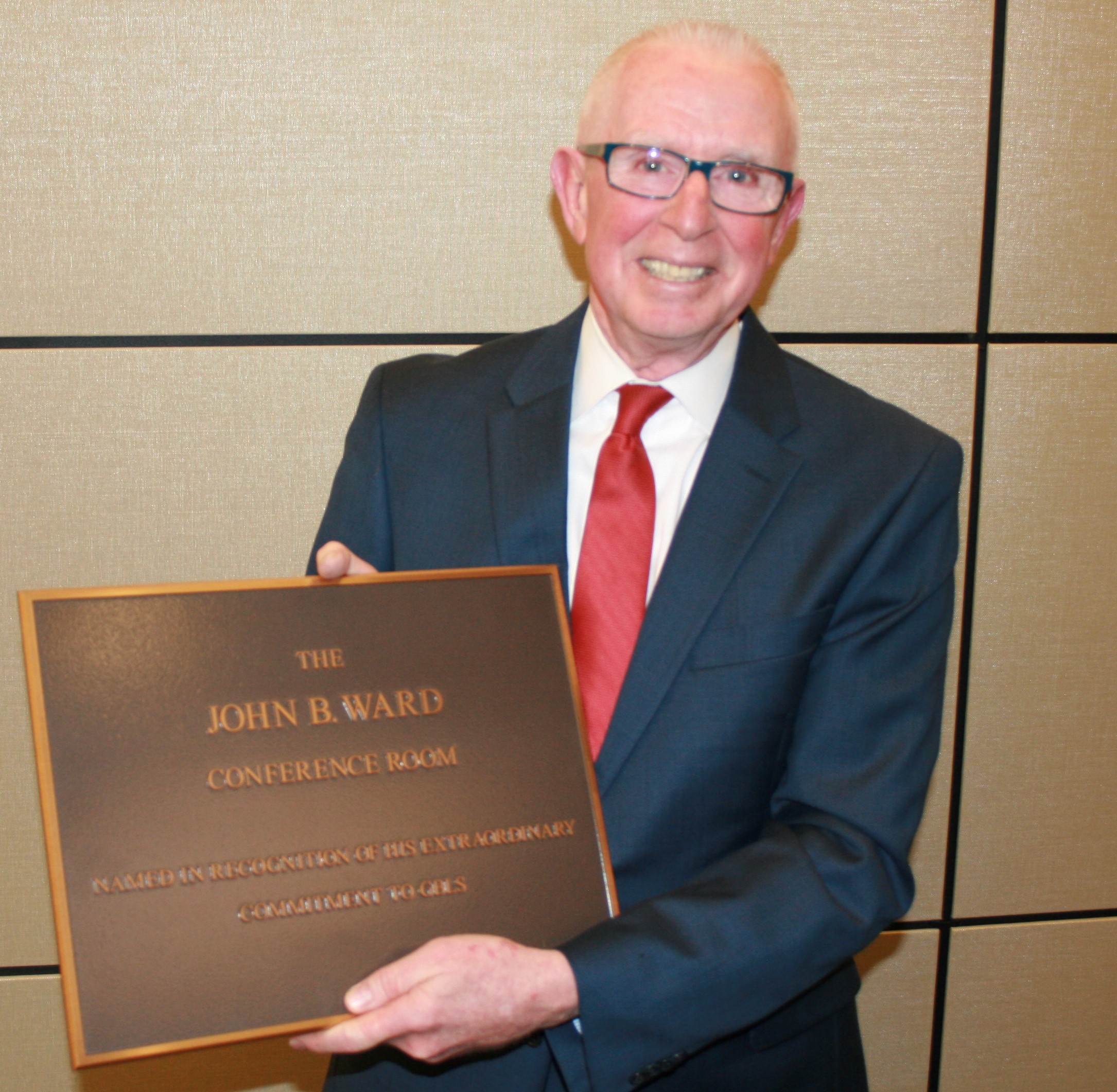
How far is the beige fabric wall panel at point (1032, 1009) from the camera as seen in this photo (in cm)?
174

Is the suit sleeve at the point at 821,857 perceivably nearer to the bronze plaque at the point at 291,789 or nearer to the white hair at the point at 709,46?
the bronze plaque at the point at 291,789

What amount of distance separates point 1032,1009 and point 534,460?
131 centimetres

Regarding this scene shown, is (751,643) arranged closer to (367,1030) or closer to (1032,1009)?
(367,1030)

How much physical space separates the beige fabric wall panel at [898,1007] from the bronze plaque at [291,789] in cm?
96

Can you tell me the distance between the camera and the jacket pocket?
1033 millimetres

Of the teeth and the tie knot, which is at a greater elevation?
the teeth

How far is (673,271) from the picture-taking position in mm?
1094

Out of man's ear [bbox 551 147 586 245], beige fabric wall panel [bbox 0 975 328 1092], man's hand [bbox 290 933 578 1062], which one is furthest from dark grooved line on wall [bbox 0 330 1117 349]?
beige fabric wall panel [bbox 0 975 328 1092]

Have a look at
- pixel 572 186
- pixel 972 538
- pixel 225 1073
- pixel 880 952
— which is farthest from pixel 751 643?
pixel 225 1073

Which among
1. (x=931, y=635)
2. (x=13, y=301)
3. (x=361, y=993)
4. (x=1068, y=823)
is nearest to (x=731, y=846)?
(x=931, y=635)

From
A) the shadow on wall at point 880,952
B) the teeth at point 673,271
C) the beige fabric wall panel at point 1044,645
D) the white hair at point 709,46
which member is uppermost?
the white hair at point 709,46

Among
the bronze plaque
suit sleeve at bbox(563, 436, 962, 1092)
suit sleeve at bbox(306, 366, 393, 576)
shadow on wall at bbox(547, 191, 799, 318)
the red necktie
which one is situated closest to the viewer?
the bronze plaque

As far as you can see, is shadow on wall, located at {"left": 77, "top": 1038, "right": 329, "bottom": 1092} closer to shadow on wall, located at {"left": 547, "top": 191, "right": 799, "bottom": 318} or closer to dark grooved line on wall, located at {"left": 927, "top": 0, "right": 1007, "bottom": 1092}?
dark grooved line on wall, located at {"left": 927, "top": 0, "right": 1007, "bottom": 1092}

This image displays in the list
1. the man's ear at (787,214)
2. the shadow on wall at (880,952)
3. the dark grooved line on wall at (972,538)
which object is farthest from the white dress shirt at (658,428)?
the shadow on wall at (880,952)
